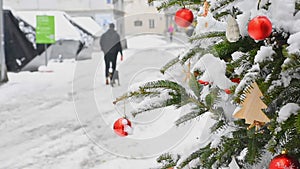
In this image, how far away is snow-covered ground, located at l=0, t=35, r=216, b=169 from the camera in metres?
4.43

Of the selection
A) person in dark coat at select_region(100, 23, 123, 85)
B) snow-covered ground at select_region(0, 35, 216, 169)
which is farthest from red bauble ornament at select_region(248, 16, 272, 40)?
person in dark coat at select_region(100, 23, 123, 85)

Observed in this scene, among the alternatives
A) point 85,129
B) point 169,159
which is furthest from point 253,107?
point 85,129

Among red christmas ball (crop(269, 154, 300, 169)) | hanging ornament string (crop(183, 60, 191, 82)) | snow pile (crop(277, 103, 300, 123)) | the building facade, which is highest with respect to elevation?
the building facade

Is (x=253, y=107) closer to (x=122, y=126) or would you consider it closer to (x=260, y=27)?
(x=260, y=27)

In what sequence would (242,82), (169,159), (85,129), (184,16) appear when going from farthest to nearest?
(85,129), (169,159), (184,16), (242,82)

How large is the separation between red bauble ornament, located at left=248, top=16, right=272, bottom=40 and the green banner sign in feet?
44.3

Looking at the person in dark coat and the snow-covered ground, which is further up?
the person in dark coat

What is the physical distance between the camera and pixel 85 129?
6301mm

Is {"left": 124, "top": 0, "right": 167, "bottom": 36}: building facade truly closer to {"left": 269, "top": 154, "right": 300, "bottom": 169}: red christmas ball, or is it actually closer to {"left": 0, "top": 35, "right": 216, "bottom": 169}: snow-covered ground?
{"left": 0, "top": 35, "right": 216, "bottom": 169}: snow-covered ground

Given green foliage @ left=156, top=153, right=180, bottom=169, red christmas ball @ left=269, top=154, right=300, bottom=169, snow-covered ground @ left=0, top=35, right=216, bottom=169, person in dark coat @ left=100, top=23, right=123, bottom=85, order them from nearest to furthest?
1. red christmas ball @ left=269, top=154, right=300, bottom=169
2. green foliage @ left=156, top=153, right=180, bottom=169
3. snow-covered ground @ left=0, top=35, right=216, bottom=169
4. person in dark coat @ left=100, top=23, right=123, bottom=85

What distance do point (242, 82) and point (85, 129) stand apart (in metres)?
5.13

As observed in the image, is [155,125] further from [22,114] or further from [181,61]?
[181,61]

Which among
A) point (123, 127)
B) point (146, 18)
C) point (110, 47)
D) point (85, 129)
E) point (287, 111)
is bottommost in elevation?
point (85, 129)

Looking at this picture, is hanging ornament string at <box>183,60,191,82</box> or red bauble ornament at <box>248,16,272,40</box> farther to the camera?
hanging ornament string at <box>183,60,191,82</box>
